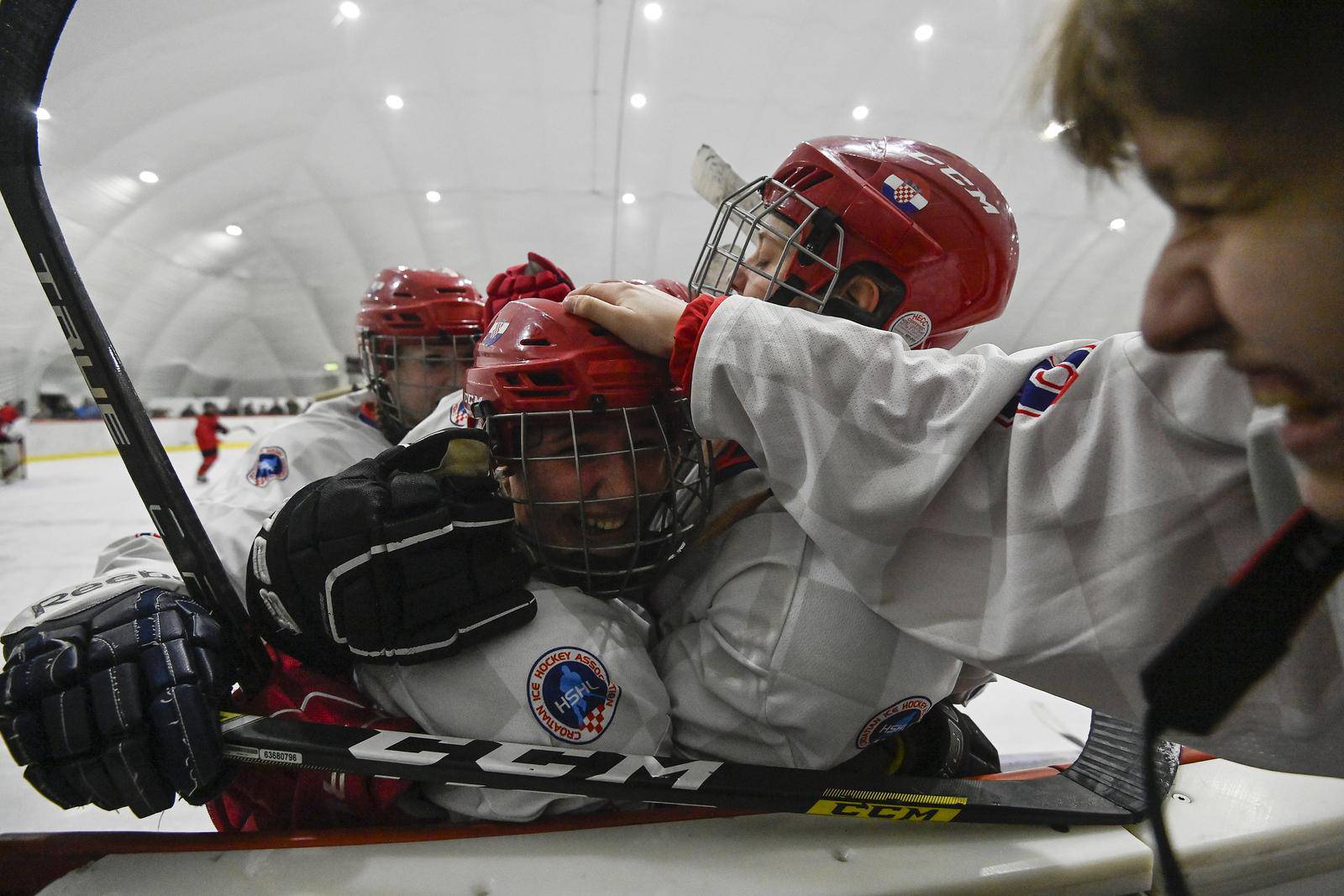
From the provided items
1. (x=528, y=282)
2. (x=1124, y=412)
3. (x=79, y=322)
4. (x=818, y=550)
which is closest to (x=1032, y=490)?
(x=1124, y=412)

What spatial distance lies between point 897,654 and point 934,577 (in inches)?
6.0

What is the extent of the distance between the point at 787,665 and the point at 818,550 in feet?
0.47

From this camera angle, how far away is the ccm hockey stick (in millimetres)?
692

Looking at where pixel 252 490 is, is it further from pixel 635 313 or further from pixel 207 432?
pixel 207 432

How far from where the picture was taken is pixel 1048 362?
2.18ft

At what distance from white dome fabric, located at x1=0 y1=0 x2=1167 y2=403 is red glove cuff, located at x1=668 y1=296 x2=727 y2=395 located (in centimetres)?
339

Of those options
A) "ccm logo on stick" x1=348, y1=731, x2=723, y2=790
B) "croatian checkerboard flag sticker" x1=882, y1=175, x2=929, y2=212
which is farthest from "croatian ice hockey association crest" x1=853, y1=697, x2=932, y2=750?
"croatian checkerboard flag sticker" x1=882, y1=175, x2=929, y2=212

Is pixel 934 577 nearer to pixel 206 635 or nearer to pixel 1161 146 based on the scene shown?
pixel 1161 146

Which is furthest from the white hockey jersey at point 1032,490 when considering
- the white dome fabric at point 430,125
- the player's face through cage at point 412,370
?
the white dome fabric at point 430,125

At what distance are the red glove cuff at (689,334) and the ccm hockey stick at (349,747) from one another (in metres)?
0.44

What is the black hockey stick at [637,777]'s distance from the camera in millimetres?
721

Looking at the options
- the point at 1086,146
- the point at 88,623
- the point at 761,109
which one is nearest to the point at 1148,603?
the point at 1086,146

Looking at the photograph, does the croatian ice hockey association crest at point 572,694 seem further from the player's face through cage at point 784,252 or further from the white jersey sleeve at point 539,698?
the player's face through cage at point 784,252

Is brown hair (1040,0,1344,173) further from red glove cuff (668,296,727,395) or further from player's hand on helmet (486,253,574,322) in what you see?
player's hand on helmet (486,253,574,322)
